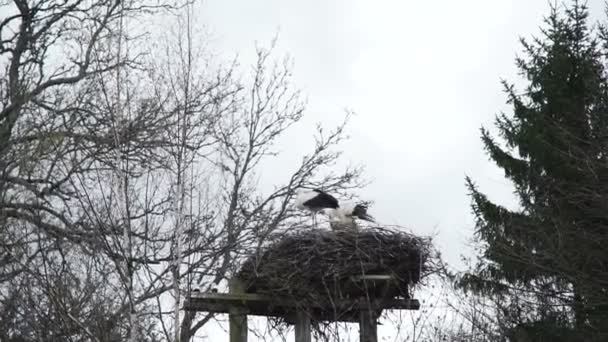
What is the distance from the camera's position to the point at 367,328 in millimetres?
9867

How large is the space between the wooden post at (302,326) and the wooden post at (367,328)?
0.49m

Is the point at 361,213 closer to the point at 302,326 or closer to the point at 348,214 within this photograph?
the point at 348,214

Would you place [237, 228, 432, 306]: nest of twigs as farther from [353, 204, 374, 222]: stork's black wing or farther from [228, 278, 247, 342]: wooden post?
[353, 204, 374, 222]: stork's black wing

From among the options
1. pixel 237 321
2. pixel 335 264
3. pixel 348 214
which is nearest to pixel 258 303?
pixel 237 321

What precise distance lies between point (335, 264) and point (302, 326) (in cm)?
69

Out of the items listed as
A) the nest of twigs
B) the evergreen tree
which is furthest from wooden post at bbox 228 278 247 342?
the evergreen tree

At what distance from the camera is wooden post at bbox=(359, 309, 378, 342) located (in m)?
9.84

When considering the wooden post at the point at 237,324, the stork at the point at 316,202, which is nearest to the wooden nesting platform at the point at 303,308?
the wooden post at the point at 237,324

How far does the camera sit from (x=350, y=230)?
427 inches

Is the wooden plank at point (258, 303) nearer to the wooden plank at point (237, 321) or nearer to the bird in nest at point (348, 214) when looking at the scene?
the wooden plank at point (237, 321)

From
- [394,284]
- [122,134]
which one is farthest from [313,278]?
[122,134]

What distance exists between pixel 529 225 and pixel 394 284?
18.7ft

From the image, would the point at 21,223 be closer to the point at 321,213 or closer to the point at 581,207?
the point at 321,213

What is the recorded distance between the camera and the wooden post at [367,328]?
9.84 metres
